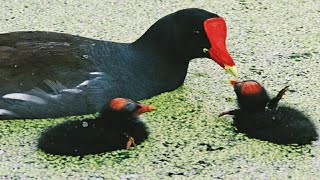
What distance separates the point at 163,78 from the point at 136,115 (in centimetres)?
40

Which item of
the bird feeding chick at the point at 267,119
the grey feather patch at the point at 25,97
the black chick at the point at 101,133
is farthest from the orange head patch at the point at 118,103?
the bird feeding chick at the point at 267,119

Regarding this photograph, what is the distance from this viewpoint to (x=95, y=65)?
2.94m

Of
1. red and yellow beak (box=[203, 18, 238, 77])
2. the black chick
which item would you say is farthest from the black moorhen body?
the black chick

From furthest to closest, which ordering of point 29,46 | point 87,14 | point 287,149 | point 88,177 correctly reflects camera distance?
1. point 87,14
2. point 29,46
3. point 287,149
4. point 88,177

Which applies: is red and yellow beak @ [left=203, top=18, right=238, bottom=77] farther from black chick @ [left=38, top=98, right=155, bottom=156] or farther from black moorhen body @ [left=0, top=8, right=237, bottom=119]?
black chick @ [left=38, top=98, right=155, bottom=156]

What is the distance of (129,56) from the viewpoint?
10.0ft

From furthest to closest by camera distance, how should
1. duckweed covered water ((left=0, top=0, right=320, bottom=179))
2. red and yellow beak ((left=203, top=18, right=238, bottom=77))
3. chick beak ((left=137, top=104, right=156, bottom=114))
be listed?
red and yellow beak ((left=203, top=18, right=238, bottom=77)) → chick beak ((left=137, top=104, right=156, bottom=114)) → duckweed covered water ((left=0, top=0, right=320, bottom=179))

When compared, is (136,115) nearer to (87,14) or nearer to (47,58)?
(47,58)

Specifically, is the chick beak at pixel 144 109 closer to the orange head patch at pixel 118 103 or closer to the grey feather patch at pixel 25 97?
the orange head patch at pixel 118 103

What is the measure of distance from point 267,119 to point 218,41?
37 centimetres

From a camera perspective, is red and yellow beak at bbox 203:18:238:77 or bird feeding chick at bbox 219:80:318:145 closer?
bird feeding chick at bbox 219:80:318:145

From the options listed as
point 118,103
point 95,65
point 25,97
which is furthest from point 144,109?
point 25,97

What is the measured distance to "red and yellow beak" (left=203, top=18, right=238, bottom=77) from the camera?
3.00 meters

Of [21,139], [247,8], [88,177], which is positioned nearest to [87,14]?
[247,8]
